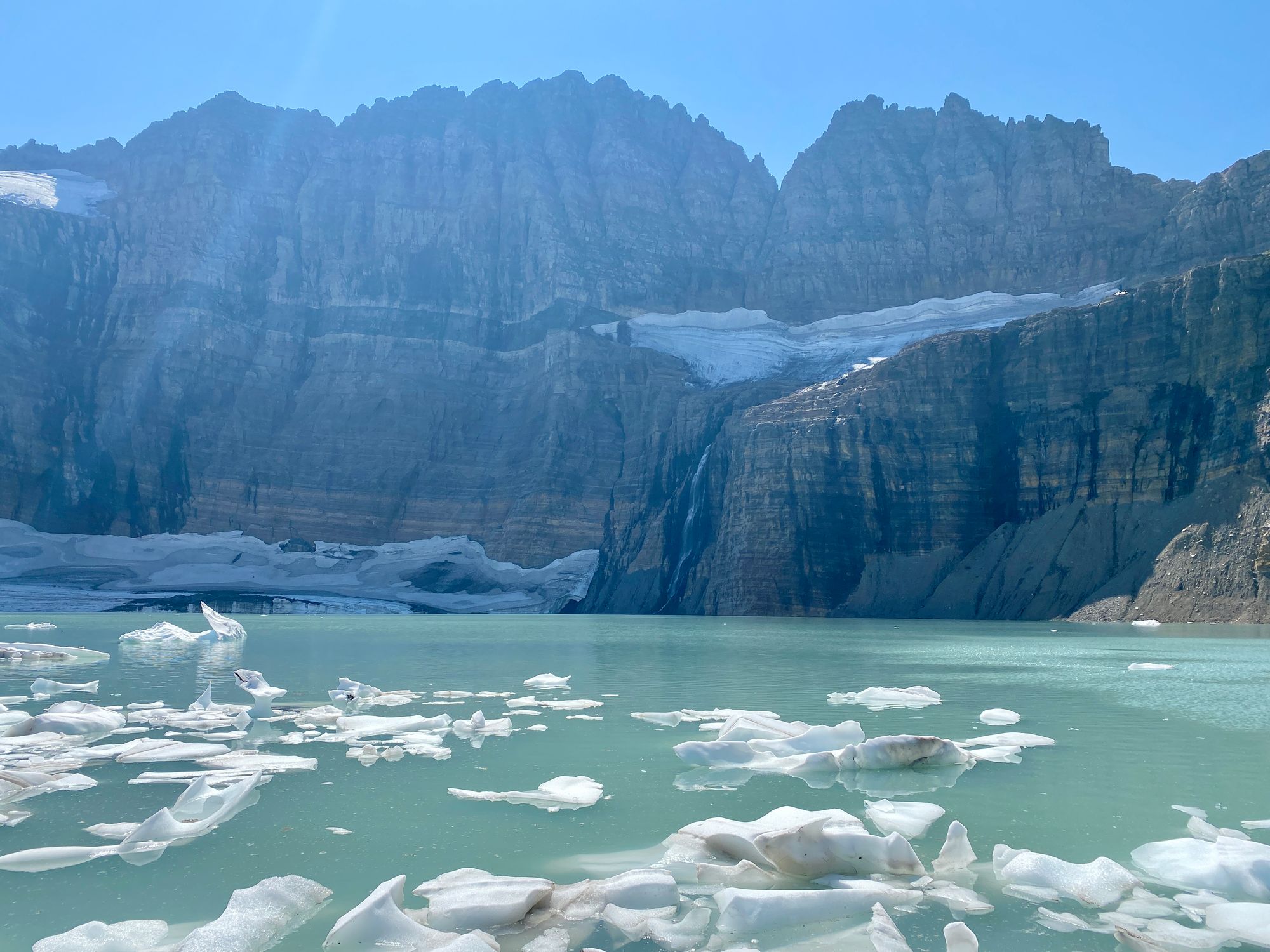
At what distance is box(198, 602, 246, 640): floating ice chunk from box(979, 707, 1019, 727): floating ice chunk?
25.9 m

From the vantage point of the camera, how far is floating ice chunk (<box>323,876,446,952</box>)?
17.7 feet

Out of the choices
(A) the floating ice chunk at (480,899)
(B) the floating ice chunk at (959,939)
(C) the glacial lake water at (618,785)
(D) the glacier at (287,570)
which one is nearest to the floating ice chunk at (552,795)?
(C) the glacial lake water at (618,785)

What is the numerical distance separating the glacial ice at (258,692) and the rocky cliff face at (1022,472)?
48205mm

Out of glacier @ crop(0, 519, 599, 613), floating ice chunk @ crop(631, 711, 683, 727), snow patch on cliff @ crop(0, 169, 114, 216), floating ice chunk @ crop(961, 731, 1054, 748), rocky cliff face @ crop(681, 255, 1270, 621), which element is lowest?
glacier @ crop(0, 519, 599, 613)

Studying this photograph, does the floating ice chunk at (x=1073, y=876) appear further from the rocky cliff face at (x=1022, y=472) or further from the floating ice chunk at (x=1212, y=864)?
the rocky cliff face at (x=1022, y=472)

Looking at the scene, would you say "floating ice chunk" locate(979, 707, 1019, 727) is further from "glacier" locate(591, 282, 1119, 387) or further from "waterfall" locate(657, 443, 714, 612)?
"glacier" locate(591, 282, 1119, 387)

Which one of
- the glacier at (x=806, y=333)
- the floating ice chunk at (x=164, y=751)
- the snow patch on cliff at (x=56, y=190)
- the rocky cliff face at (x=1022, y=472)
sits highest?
the snow patch on cliff at (x=56, y=190)

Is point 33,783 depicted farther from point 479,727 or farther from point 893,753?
point 893,753

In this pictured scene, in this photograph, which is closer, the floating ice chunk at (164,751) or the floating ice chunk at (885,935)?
the floating ice chunk at (885,935)

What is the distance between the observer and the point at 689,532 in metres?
83.2

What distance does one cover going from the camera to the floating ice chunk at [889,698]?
628 inches

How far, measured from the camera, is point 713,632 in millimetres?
43875

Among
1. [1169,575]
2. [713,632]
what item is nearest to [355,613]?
[713,632]

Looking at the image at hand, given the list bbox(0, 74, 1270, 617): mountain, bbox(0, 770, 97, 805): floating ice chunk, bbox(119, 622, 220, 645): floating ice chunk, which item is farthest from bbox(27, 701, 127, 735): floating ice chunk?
bbox(0, 74, 1270, 617): mountain
